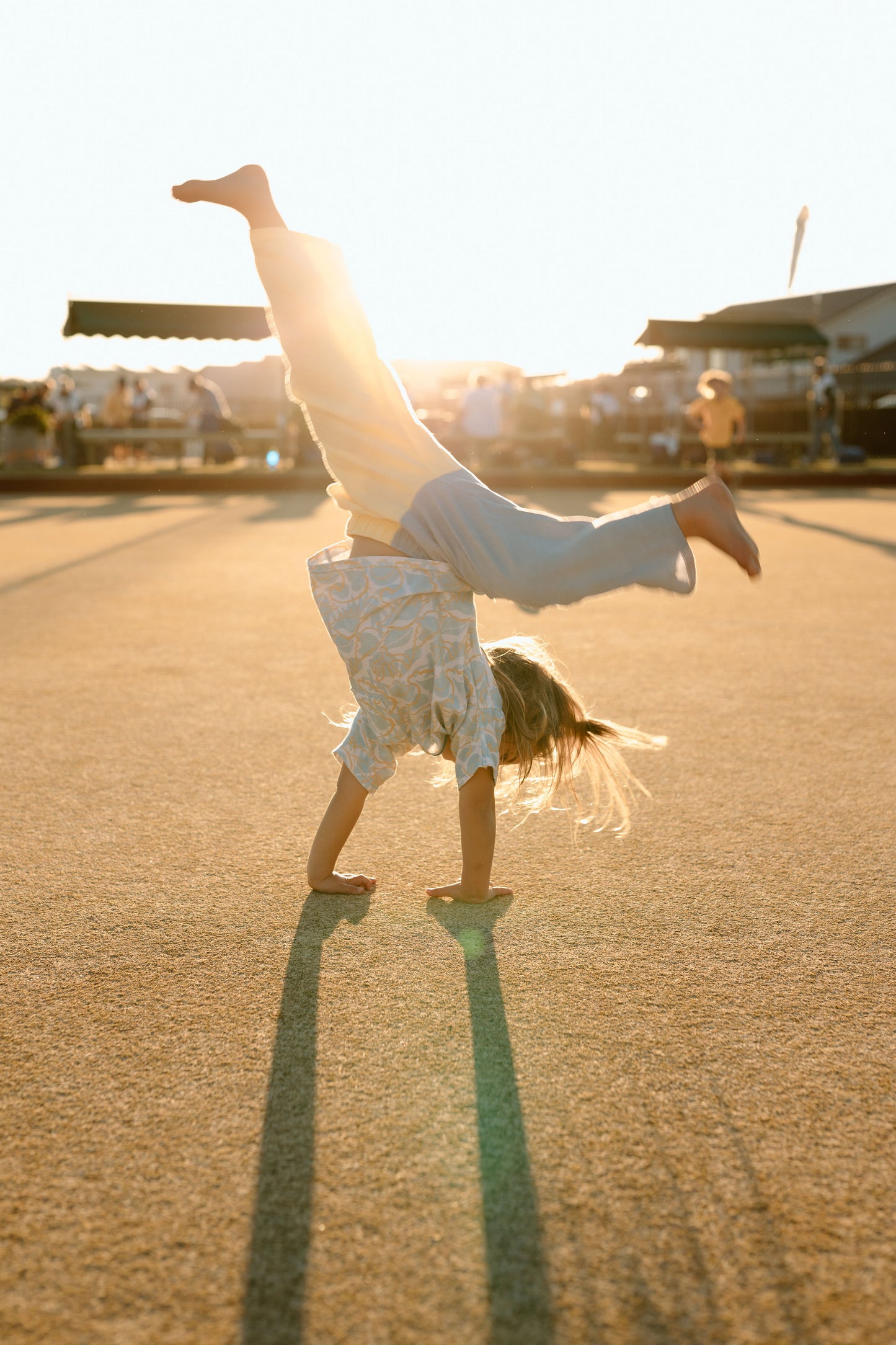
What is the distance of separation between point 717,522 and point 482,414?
58.0 feet

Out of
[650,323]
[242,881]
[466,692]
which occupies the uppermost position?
[650,323]

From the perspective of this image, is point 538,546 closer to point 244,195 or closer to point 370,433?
Answer: point 370,433

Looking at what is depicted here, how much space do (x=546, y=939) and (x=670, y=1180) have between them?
821 mm

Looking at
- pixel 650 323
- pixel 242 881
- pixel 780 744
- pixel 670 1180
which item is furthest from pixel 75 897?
pixel 650 323

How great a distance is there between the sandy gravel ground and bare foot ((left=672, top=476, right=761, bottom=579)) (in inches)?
30.1

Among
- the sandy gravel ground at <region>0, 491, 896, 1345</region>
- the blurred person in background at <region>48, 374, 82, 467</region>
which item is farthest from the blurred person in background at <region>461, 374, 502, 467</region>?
the sandy gravel ground at <region>0, 491, 896, 1345</region>

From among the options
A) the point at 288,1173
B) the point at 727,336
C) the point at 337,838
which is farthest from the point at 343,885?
the point at 727,336

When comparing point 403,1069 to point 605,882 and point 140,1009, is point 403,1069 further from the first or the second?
point 605,882

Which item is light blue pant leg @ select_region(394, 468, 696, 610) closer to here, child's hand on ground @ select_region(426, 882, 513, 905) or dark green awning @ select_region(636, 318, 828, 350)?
child's hand on ground @ select_region(426, 882, 513, 905)

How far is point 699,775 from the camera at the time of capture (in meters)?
3.49

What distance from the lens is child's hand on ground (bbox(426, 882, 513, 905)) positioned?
2535mm

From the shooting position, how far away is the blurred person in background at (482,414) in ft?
63.2

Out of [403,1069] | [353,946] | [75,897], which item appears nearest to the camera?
[403,1069]

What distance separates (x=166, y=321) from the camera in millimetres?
19594
